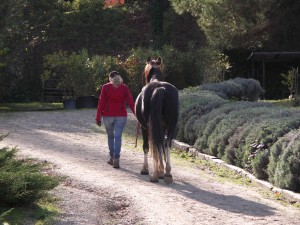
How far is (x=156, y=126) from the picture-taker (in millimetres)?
10664

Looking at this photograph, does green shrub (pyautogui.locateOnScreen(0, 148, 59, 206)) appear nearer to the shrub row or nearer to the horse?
the horse

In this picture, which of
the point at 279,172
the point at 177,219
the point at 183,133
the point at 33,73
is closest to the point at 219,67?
the point at 33,73

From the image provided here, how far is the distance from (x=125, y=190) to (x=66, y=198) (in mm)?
1022

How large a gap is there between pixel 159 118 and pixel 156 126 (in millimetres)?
149

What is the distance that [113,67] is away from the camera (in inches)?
1128

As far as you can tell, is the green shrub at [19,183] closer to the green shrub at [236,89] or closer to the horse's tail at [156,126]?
the horse's tail at [156,126]

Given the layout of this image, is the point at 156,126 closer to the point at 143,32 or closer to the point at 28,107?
the point at 28,107

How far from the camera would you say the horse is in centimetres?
1065

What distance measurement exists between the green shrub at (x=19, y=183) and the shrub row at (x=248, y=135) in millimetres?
3766

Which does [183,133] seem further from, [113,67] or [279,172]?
[113,67]

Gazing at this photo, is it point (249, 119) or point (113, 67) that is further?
point (113, 67)

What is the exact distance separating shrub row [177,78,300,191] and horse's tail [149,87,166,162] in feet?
6.25

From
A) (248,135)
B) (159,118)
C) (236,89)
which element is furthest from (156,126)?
(236,89)

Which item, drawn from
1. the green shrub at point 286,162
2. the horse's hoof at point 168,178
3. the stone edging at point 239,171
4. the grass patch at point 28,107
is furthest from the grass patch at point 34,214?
the grass patch at point 28,107
